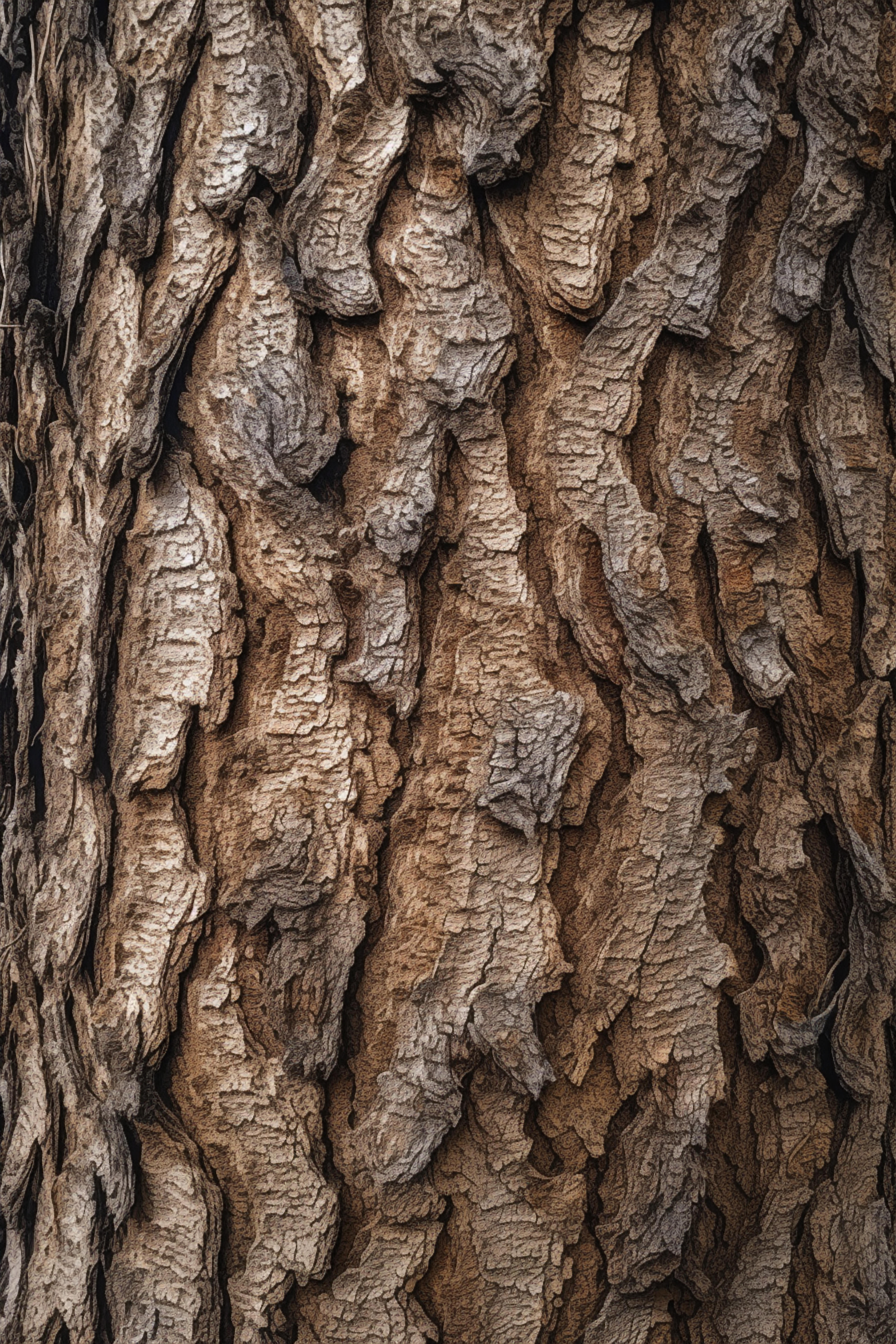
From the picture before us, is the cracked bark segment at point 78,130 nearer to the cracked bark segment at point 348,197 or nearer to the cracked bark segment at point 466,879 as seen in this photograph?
the cracked bark segment at point 348,197

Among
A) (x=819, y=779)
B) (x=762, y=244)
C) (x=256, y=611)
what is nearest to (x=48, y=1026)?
(x=256, y=611)

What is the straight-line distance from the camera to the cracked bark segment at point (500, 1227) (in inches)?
41.9

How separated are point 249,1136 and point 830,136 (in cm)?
131

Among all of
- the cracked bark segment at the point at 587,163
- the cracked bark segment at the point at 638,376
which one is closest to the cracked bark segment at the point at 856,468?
the cracked bark segment at the point at 638,376

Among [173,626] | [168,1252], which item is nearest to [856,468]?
[173,626]

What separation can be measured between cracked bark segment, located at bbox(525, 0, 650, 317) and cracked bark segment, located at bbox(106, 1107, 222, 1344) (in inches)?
41.9

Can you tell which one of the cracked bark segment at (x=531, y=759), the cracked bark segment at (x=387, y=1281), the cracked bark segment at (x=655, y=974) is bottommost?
the cracked bark segment at (x=387, y=1281)

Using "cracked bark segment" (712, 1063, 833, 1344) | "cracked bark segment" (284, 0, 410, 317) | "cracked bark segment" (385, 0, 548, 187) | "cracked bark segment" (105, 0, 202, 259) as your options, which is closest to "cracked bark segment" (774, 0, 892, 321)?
"cracked bark segment" (385, 0, 548, 187)

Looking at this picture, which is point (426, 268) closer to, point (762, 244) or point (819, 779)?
point (762, 244)

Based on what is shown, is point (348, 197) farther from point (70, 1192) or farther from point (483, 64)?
point (70, 1192)

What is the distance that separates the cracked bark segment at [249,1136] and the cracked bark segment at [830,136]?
1.00 m

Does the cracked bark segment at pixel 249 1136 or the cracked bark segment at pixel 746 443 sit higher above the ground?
the cracked bark segment at pixel 746 443

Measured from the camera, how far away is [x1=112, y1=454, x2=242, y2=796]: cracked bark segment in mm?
1097

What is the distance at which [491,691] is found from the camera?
3.52 feet
